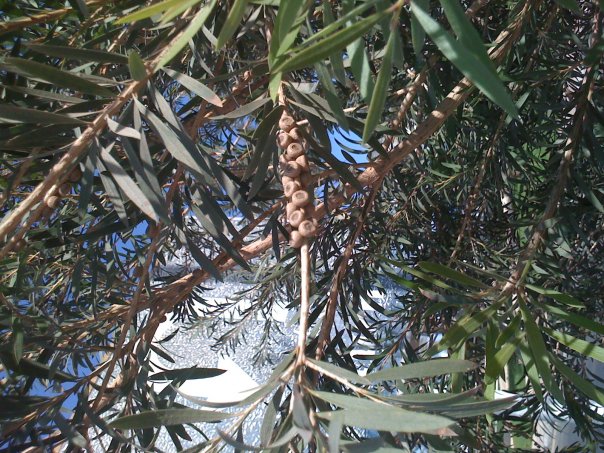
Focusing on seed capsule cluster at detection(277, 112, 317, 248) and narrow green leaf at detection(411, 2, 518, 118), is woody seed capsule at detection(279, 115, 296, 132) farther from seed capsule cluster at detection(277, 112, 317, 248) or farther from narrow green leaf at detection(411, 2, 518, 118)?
narrow green leaf at detection(411, 2, 518, 118)

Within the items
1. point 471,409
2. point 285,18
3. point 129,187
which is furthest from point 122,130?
point 471,409

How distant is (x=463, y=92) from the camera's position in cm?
49

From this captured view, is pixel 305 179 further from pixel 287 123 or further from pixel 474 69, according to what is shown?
pixel 474 69

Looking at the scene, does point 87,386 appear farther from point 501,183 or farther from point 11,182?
point 501,183

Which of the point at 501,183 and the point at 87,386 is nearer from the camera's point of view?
the point at 87,386

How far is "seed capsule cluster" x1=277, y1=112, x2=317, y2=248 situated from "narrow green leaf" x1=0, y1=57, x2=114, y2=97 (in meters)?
0.12

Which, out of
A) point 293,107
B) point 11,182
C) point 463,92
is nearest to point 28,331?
point 11,182

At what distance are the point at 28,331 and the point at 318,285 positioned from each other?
28 centimetres

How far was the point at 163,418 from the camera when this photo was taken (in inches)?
13.4

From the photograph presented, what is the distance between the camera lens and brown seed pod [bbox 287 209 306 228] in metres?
0.37

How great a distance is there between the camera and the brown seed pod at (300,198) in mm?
→ 369

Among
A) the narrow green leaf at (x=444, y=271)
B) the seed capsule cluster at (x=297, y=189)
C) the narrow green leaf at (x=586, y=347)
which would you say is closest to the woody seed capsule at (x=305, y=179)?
the seed capsule cluster at (x=297, y=189)

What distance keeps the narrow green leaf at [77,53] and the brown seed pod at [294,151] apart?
0.46ft

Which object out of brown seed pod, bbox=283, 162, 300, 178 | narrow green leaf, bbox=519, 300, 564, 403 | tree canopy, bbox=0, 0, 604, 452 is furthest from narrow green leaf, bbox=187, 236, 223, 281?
narrow green leaf, bbox=519, 300, 564, 403
